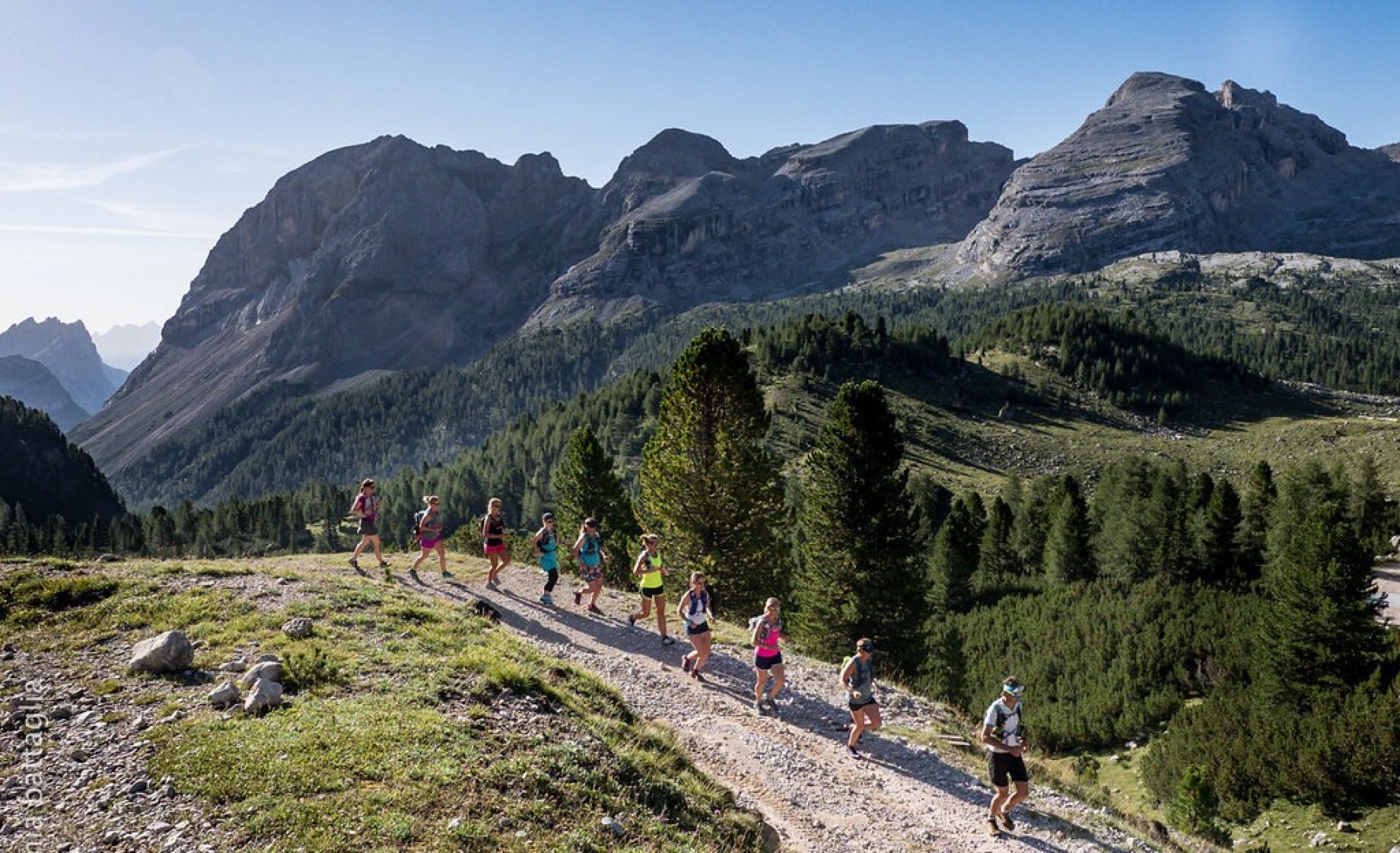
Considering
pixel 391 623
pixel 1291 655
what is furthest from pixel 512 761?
pixel 1291 655

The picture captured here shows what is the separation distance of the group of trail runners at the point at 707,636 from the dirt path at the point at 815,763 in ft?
1.53

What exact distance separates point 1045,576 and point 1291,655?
37.5 m

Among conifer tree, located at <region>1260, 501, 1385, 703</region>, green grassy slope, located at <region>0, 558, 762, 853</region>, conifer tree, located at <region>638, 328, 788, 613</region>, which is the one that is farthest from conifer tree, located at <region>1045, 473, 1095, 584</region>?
green grassy slope, located at <region>0, 558, 762, 853</region>

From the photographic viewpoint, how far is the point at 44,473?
604 ft

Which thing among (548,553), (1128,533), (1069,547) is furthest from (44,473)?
(1128,533)

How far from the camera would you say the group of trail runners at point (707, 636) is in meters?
13.4

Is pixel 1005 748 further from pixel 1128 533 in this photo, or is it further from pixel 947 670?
pixel 1128 533

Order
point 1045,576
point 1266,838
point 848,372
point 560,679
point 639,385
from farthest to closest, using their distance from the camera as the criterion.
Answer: point 639,385 → point 848,372 → point 1045,576 → point 1266,838 → point 560,679

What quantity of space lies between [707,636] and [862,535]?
1682 centimetres

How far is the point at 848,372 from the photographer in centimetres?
13450

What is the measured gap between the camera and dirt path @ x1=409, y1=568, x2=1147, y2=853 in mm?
12531

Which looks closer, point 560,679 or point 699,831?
point 699,831

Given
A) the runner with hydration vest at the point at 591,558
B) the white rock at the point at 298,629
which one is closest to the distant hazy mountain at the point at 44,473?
the runner with hydration vest at the point at 591,558

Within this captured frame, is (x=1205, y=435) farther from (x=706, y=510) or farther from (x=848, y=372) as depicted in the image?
(x=706, y=510)
